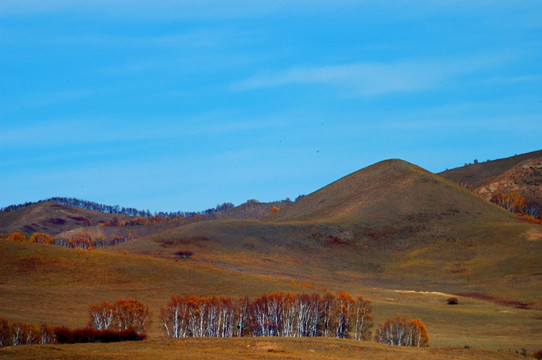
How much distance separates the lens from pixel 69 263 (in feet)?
407

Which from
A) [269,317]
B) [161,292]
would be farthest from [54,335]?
[161,292]

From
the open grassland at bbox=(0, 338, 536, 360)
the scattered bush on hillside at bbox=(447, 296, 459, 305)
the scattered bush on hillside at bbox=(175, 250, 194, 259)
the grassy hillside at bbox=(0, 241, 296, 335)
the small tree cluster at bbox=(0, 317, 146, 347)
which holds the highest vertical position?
the scattered bush on hillside at bbox=(175, 250, 194, 259)

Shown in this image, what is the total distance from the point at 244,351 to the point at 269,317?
34.6 meters

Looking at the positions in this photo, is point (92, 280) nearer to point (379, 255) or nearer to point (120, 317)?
point (120, 317)

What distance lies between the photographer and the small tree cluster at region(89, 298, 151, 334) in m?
73.9

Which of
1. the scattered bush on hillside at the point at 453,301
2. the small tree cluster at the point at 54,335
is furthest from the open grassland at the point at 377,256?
the small tree cluster at the point at 54,335

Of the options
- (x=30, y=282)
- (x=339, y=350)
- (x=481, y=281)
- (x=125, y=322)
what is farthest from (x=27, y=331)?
(x=481, y=281)

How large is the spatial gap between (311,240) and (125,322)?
406 feet

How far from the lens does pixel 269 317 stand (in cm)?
8081

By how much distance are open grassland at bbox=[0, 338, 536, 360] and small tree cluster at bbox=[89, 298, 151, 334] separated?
2371 cm

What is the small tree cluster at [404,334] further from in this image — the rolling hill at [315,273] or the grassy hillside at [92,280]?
the grassy hillside at [92,280]

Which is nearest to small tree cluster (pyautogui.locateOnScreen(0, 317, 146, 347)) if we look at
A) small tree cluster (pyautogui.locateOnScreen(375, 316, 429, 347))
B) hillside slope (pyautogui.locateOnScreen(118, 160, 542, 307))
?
small tree cluster (pyautogui.locateOnScreen(375, 316, 429, 347))

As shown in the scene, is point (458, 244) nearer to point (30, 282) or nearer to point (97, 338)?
point (30, 282)

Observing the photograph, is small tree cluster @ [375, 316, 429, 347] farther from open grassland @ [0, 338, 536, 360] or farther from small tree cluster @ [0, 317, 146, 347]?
small tree cluster @ [0, 317, 146, 347]
